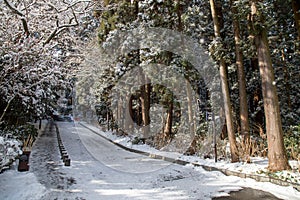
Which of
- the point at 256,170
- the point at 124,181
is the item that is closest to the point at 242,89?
the point at 256,170

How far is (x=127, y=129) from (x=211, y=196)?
48.6 feet

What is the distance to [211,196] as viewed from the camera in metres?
5.52

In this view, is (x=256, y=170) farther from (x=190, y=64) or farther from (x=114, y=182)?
(x=190, y=64)

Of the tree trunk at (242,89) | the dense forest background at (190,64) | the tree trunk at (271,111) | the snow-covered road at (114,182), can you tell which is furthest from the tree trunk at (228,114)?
the tree trunk at (271,111)

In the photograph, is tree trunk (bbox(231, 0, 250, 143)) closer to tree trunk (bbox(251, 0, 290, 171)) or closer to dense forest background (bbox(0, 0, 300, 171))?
dense forest background (bbox(0, 0, 300, 171))

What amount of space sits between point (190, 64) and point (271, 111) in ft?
18.0

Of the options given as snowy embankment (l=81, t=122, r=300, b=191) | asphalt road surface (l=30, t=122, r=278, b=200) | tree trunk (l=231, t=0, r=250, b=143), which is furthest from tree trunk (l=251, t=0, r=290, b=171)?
tree trunk (l=231, t=0, r=250, b=143)

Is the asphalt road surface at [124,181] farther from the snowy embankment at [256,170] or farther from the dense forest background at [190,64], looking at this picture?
the dense forest background at [190,64]

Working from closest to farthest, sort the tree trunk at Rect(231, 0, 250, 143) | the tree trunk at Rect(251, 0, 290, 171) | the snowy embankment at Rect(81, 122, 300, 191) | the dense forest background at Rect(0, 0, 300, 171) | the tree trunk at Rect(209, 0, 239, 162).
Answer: the snowy embankment at Rect(81, 122, 300, 191) < the tree trunk at Rect(251, 0, 290, 171) < the dense forest background at Rect(0, 0, 300, 171) < the tree trunk at Rect(209, 0, 239, 162) < the tree trunk at Rect(231, 0, 250, 143)

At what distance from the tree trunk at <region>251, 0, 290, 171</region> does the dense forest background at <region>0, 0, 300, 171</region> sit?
0.03 metres

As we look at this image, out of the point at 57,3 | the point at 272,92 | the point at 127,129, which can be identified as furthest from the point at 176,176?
the point at 127,129

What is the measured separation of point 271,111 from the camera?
275 inches

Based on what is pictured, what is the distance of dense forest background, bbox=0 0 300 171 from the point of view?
7.37 metres

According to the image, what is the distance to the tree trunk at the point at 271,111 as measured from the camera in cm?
677
